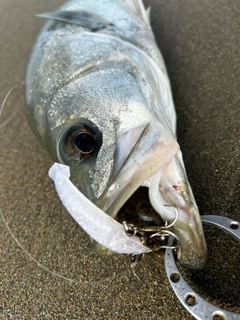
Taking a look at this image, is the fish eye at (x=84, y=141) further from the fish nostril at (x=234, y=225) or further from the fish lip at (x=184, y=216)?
the fish nostril at (x=234, y=225)

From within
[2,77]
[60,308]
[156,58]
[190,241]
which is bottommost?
[60,308]

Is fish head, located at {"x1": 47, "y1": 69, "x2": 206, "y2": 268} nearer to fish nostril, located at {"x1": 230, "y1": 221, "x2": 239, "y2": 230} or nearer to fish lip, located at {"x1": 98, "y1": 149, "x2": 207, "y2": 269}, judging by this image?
fish lip, located at {"x1": 98, "y1": 149, "x2": 207, "y2": 269}

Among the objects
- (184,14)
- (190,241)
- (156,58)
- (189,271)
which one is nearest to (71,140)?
(190,241)

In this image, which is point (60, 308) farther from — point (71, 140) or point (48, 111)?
point (48, 111)

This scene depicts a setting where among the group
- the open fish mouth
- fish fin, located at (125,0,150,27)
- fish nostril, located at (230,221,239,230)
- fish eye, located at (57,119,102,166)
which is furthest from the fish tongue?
fish fin, located at (125,0,150,27)

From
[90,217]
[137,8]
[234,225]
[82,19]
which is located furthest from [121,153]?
[137,8]

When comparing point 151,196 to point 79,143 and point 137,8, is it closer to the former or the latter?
point 79,143
